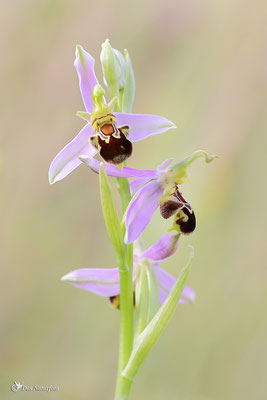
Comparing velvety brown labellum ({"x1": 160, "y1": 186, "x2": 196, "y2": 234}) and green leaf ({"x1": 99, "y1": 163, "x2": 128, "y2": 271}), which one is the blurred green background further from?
velvety brown labellum ({"x1": 160, "y1": 186, "x2": 196, "y2": 234})

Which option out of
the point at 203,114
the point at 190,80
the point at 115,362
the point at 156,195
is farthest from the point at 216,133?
the point at 156,195

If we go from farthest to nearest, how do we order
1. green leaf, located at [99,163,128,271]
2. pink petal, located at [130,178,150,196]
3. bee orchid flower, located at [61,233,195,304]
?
bee orchid flower, located at [61,233,195,304]
pink petal, located at [130,178,150,196]
green leaf, located at [99,163,128,271]

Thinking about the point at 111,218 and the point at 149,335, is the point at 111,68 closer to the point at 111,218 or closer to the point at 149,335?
the point at 111,218

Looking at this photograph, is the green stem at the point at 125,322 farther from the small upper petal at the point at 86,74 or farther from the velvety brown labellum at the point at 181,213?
the small upper petal at the point at 86,74

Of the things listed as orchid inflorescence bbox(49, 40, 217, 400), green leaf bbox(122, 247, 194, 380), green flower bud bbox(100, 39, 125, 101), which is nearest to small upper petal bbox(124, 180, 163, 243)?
orchid inflorescence bbox(49, 40, 217, 400)

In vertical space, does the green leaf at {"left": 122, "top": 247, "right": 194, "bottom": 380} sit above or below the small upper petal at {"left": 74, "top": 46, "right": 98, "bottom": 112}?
below

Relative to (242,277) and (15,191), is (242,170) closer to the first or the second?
(242,277)

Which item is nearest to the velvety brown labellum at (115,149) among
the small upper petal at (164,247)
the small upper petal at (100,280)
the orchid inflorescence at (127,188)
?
the orchid inflorescence at (127,188)

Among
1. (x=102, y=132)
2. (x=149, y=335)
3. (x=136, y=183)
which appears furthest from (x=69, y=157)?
(x=149, y=335)
